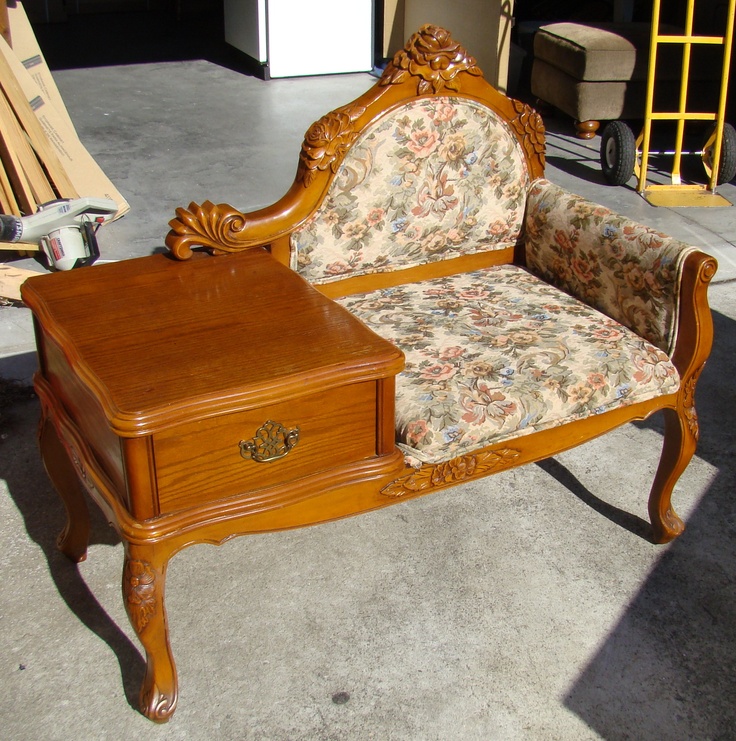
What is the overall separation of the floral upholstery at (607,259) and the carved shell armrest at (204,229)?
0.95 meters

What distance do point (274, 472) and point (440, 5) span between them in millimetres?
6247

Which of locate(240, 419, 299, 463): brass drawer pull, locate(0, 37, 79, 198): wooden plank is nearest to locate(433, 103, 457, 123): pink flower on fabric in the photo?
locate(240, 419, 299, 463): brass drawer pull

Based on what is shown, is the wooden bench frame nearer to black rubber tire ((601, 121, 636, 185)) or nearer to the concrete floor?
the concrete floor

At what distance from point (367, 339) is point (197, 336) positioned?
34cm

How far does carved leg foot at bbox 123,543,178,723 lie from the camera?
5.84 feet

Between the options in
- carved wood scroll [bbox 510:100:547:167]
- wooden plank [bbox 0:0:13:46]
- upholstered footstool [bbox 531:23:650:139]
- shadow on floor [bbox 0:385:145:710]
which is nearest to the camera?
shadow on floor [bbox 0:385:145:710]

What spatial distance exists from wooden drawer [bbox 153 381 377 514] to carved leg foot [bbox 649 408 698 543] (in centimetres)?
94

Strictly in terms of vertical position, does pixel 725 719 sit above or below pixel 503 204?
below

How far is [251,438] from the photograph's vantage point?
1.76m

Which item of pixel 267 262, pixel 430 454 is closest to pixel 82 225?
pixel 267 262

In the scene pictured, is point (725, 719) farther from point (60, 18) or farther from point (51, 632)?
point (60, 18)

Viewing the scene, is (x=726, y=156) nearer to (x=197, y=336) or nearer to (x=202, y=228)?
(x=202, y=228)

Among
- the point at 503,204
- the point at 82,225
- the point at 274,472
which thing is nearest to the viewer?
the point at 274,472

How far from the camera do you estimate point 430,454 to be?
2025mm
